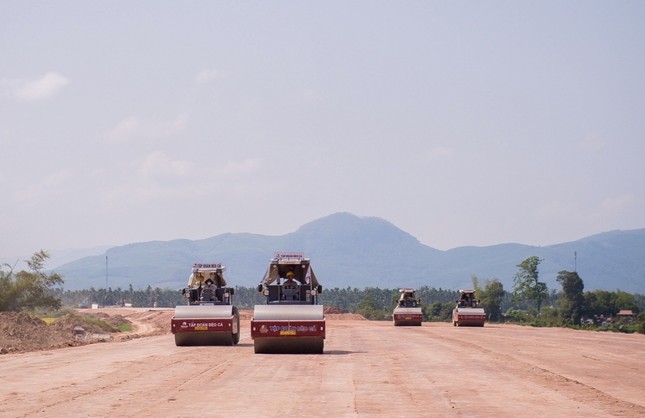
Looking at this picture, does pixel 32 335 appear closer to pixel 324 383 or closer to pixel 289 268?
pixel 289 268

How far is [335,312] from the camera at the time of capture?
12356 cm

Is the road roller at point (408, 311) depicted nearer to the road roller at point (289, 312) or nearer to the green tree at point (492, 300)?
the road roller at point (289, 312)

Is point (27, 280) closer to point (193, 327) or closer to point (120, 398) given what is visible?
point (193, 327)

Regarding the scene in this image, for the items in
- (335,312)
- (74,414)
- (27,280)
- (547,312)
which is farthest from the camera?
(547,312)

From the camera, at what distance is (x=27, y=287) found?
91.8m

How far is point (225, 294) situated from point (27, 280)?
180 feet

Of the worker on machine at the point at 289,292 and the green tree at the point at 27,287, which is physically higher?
the green tree at the point at 27,287

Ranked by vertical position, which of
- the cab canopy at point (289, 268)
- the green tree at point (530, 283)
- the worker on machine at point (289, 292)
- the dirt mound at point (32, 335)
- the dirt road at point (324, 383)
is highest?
the green tree at point (530, 283)

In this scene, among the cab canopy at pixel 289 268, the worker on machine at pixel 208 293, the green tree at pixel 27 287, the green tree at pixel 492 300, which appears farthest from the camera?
the green tree at pixel 492 300

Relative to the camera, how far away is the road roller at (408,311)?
74875mm

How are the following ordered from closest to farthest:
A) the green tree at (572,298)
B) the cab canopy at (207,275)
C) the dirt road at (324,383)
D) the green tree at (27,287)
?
the dirt road at (324,383) → the cab canopy at (207,275) → the green tree at (27,287) → the green tree at (572,298)

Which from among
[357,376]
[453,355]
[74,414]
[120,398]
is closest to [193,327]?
[453,355]

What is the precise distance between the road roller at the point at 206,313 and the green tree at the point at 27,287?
52913mm

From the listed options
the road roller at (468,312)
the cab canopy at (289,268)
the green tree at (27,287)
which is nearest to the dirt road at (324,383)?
the cab canopy at (289,268)
